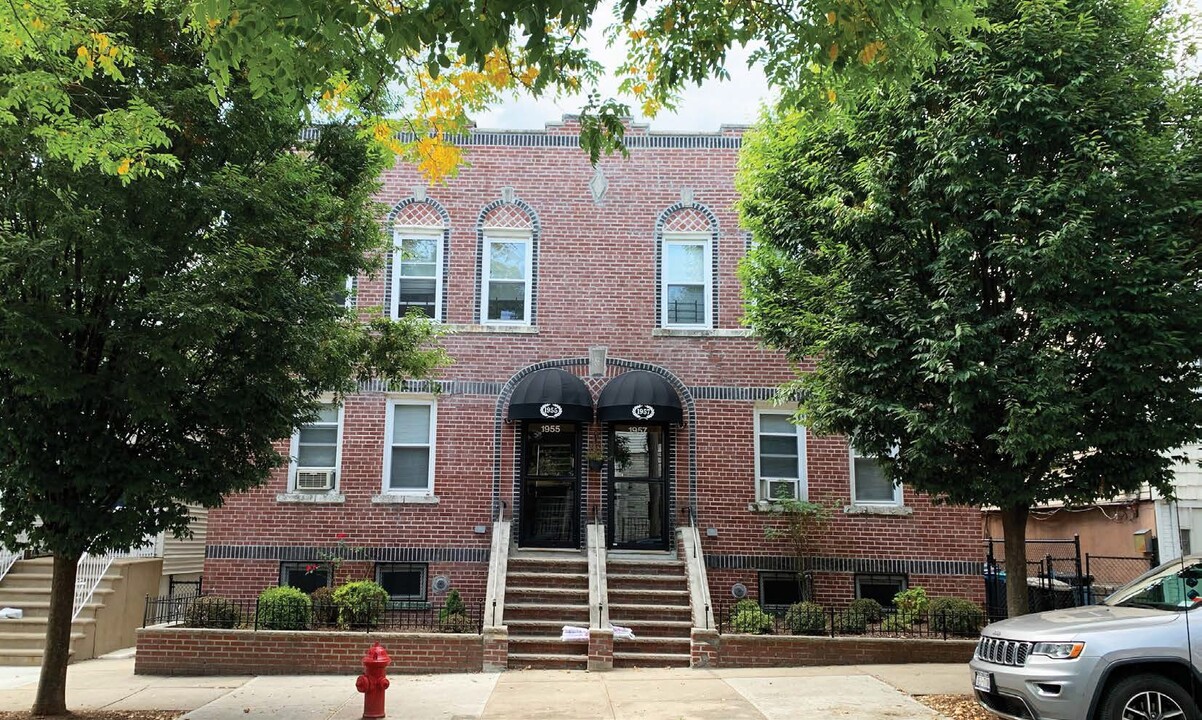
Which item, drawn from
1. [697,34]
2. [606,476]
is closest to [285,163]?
[697,34]

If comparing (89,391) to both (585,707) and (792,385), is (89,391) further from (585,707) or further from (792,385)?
(792,385)

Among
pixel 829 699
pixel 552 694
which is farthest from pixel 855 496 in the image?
pixel 552 694

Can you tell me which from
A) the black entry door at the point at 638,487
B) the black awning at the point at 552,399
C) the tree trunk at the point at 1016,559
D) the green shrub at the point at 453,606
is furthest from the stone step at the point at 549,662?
the tree trunk at the point at 1016,559

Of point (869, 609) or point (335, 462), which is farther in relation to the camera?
point (335, 462)

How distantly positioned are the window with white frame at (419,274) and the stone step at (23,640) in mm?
7055

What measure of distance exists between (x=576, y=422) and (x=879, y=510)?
528 centimetres

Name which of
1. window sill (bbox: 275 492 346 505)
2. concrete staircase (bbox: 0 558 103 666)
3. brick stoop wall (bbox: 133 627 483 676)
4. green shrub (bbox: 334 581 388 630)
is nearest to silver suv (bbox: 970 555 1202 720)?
brick stoop wall (bbox: 133 627 483 676)

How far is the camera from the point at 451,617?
13.0 m

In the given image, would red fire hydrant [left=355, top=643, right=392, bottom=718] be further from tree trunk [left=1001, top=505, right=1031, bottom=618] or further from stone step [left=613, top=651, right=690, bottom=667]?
tree trunk [left=1001, top=505, right=1031, bottom=618]

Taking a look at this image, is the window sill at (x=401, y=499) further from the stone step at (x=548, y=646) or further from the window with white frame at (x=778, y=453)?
the window with white frame at (x=778, y=453)

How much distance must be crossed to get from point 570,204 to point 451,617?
7.36 metres

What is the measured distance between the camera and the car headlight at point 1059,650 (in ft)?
23.1

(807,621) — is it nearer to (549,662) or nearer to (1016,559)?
(1016,559)

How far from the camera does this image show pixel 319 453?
15.3 metres
